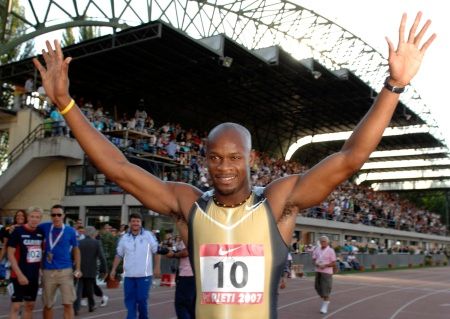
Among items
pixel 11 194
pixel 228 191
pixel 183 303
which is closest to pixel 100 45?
pixel 11 194

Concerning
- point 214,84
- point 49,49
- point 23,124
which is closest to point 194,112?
point 214,84

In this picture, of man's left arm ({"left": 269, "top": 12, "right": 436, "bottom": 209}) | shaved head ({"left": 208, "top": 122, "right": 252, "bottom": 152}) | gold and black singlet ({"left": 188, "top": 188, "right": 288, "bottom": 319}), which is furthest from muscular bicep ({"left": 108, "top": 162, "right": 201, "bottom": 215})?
man's left arm ({"left": 269, "top": 12, "right": 436, "bottom": 209})

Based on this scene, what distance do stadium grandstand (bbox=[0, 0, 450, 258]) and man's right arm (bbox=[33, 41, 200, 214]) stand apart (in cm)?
1725

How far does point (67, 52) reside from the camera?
22984 mm

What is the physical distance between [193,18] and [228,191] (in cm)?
2588

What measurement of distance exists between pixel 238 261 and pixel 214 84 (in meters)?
27.4

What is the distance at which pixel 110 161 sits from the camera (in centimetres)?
282

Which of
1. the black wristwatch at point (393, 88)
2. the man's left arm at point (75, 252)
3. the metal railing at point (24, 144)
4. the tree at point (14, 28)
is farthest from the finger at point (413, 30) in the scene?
the metal railing at point (24, 144)

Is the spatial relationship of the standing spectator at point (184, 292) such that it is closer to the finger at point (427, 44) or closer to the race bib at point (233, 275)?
the race bib at point (233, 275)

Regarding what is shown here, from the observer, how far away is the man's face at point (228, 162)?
253cm

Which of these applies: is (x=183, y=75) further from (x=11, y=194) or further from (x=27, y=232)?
(x=27, y=232)

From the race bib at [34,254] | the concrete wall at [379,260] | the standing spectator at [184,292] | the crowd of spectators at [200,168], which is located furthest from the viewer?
the concrete wall at [379,260]

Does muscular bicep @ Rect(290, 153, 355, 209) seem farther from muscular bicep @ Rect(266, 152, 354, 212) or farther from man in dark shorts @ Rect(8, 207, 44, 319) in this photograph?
man in dark shorts @ Rect(8, 207, 44, 319)

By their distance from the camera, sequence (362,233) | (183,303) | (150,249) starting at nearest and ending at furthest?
(183,303)
(150,249)
(362,233)
